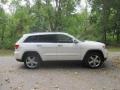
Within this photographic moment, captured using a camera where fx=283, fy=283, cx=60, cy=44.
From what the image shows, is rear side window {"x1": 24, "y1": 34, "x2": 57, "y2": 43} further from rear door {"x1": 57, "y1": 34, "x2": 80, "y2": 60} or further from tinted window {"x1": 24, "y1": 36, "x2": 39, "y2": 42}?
rear door {"x1": 57, "y1": 34, "x2": 80, "y2": 60}

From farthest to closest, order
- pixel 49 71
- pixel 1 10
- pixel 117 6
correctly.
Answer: pixel 1 10 → pixel 117 6 → pixel 49 71

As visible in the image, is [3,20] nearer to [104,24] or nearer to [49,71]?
[104,24]

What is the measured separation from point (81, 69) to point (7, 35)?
56.9 ft

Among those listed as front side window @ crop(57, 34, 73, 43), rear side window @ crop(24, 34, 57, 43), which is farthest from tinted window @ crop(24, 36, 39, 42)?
front side window @ crop(57, 34, 73, 43)

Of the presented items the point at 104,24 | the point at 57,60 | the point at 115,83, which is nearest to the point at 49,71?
the point at 57,60

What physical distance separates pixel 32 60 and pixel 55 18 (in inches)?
609

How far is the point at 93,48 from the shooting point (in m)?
13.1

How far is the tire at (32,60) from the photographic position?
1329 centimetres

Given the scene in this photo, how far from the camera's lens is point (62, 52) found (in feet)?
43.4

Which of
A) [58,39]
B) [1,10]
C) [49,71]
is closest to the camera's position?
[49,71]

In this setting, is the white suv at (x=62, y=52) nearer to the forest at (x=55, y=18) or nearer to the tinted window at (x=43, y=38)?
the tinted window at (x=43, y=38)

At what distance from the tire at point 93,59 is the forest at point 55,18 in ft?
→ 47.1

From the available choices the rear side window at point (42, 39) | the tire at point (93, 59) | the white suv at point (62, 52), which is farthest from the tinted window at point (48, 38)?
the tire at point (93, 59)

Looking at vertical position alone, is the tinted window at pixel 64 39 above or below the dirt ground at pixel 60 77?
above
